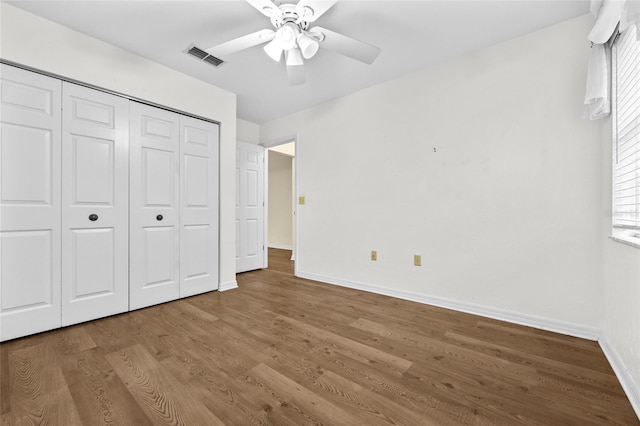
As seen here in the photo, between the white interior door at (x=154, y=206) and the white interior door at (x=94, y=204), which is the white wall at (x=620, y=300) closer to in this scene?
the white interior door at (x=154, y=206)

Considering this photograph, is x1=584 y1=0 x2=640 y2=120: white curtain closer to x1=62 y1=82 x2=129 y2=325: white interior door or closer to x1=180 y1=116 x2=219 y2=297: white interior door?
x1=180 y1=116 x2=219 y2=297: white interior door

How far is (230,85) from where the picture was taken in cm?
300

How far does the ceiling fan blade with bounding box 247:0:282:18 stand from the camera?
1.57 m

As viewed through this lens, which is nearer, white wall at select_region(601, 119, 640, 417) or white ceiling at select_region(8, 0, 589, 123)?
white wall at select_region(601, 119, 640, 417)

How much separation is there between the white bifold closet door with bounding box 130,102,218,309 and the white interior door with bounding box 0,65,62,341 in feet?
1.71

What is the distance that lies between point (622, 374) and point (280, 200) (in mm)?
5816

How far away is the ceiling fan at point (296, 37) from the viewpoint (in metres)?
1.62

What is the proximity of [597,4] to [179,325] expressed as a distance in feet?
11.8

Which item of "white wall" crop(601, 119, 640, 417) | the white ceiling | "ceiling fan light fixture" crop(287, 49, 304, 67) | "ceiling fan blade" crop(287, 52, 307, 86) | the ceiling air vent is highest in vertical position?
the white ceiling

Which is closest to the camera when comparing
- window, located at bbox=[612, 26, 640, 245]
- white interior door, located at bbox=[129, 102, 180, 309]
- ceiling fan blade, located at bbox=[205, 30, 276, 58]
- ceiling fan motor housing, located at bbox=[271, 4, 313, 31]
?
window, located at bbox=[612, 26, 640, 245]

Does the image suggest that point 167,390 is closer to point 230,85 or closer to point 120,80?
point 120,80

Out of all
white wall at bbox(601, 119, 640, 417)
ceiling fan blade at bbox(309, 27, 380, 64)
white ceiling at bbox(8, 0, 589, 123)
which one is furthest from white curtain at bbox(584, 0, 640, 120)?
ceiling fan blade at bbox(309, 27, 380, 64)

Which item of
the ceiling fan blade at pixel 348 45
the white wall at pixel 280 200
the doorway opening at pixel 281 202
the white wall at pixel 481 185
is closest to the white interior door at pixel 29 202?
the ceiling fan blade at pixel 348 45

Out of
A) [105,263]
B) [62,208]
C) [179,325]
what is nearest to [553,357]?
[179,325]
